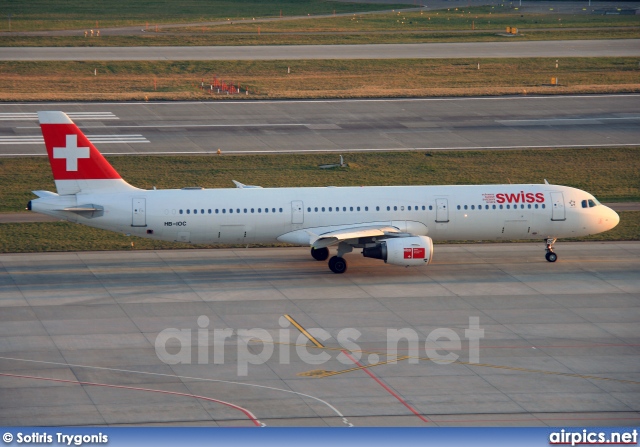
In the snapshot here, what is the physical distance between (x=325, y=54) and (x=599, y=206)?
192 feet

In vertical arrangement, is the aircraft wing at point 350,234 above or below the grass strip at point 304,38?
below

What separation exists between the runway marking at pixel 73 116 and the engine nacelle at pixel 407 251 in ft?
134

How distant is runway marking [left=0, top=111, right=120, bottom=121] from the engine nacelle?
134 feet

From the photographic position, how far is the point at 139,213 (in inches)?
1773

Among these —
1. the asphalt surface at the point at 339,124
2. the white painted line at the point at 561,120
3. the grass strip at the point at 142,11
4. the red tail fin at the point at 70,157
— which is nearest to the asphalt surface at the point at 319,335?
the red tail fin at the point at 70,157

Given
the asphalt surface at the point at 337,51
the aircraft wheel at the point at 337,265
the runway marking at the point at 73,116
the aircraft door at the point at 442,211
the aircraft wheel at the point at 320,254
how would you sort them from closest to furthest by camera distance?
the aircraft wheel at the point at 337,265, the aircraft door at the point at 442,211, the aircraft wheel at the point at 320,254, the runway marking at the point at 73,116, the asphalt surface at the point at 337,51

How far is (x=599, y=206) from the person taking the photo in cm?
4859

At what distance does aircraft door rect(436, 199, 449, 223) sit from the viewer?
4659 centimetres

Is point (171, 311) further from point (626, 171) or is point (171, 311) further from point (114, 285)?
point (626, 171)

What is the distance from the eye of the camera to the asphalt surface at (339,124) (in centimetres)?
7138

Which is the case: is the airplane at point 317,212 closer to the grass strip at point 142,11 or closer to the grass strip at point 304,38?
the grass strip at point 304,38

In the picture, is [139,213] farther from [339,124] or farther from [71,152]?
→ [339,124]

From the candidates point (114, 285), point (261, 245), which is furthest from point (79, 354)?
point (261, 245)

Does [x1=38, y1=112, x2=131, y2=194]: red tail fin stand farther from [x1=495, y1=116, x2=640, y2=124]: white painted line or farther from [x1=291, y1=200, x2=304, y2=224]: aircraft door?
[x1=495, y1=116, x2=640, y2=124]: white painted line
